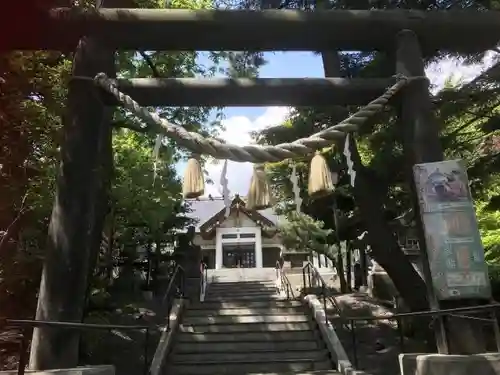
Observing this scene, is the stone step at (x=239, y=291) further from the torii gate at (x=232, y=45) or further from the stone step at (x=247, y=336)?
the torii gate at (x=232, y=45)

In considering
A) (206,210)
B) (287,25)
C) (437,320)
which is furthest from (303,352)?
(206,210)

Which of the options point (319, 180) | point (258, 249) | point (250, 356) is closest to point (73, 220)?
point (319, 180)

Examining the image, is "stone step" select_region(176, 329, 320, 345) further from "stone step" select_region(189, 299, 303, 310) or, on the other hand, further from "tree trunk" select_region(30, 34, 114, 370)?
"tree trunk" select_region(30, 34, 114, 370)

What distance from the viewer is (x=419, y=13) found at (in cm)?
505

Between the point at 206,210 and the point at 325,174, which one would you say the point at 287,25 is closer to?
the point at 325,174

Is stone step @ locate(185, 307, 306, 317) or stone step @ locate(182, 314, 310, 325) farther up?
stone step @ locate(185, 307, 306, 317)

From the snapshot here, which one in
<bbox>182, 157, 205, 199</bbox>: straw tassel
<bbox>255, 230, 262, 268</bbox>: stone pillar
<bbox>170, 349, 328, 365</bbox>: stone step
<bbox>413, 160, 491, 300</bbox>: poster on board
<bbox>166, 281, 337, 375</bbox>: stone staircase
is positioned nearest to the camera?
<bbox>413, 160, 491, 300</bbox>: poster on board

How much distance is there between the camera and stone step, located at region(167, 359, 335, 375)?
7512mm

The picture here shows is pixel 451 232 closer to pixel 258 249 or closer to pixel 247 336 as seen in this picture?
pixel 247 336

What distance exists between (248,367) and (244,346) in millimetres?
Result: 755

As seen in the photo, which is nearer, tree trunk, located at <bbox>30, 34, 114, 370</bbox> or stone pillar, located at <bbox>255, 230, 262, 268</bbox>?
tree trunk, located at <bbox>30, 34, 114, 370</bbox>

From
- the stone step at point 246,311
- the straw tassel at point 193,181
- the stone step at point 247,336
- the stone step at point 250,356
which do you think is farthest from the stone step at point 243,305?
the straw tassel at point 193,181

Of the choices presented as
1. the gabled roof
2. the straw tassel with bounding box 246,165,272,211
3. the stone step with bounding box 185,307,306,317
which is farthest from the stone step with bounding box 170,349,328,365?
the gabled roof

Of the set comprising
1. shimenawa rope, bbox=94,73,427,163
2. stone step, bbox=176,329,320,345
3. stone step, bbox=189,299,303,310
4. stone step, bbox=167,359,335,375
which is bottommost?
stone step, bbox=167,359,335,375
